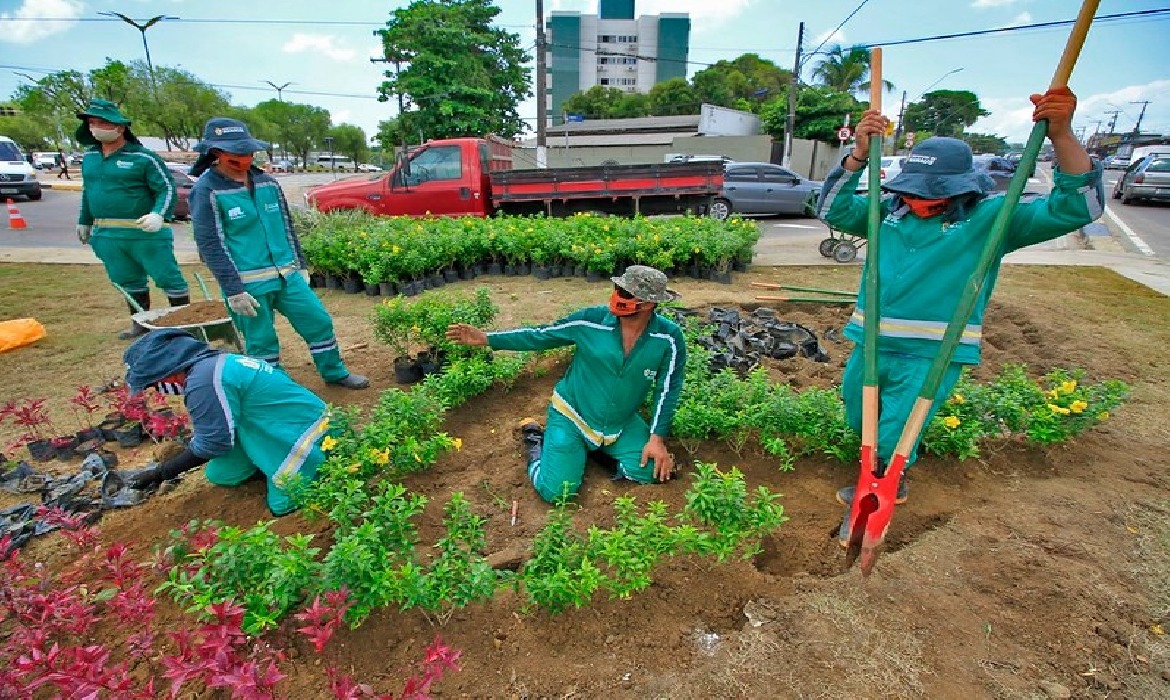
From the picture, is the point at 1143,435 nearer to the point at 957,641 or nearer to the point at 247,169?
the point at 957,641

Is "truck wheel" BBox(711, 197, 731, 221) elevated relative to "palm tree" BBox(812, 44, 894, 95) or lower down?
lower down

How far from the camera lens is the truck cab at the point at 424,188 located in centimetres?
980

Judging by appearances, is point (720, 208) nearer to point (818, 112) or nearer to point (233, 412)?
point (233, 412)

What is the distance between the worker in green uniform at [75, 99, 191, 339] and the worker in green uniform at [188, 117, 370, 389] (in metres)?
1.33

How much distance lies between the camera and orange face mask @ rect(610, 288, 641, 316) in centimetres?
282

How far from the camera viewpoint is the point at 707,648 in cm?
208

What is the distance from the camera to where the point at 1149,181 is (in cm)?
1692

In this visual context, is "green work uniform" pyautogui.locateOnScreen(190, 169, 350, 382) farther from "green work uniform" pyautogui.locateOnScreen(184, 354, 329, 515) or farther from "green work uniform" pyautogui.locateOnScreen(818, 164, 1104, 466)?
"green work uniform" pyautogui.locateOnScreen(818, 164, 1104, 466)

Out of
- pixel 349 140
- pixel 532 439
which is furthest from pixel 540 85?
pixel 349 140

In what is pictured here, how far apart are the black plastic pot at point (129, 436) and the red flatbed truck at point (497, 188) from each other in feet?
18.9

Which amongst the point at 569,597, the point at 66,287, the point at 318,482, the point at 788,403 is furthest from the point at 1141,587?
the point at 66,287

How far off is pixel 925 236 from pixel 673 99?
48.3m

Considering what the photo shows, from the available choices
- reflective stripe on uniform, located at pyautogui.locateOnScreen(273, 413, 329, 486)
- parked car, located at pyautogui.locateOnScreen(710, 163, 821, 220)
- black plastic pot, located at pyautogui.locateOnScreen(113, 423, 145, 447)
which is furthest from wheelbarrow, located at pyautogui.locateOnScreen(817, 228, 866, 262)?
black plastic pot, located at pyautogui.locateOnScreen(113, 423, 145, 447)

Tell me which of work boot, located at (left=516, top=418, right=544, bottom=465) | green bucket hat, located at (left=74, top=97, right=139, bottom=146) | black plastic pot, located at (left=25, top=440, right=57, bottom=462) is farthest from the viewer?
green bucket hat, located at (left=74, top=97, right=139, bottom=146)
